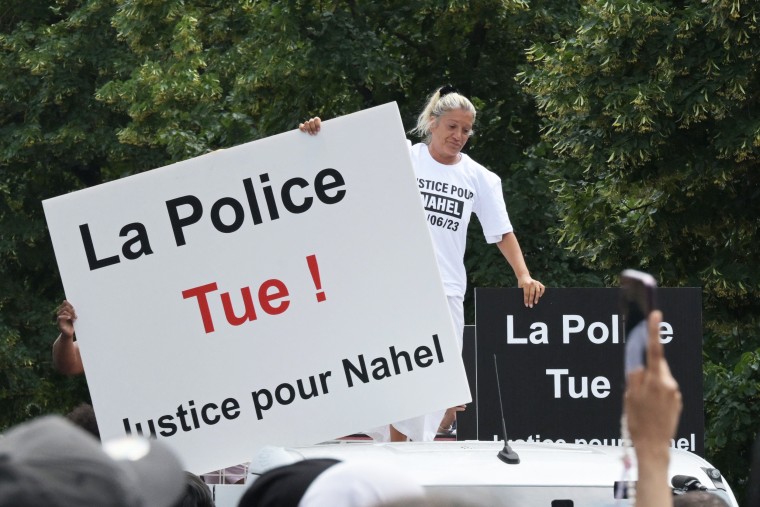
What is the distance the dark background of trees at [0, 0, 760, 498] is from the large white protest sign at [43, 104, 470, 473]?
312 inches

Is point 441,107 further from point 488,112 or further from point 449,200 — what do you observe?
point 488,112

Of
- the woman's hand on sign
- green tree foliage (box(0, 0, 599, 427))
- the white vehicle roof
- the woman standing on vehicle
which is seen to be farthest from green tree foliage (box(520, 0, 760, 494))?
the white vehicle roof

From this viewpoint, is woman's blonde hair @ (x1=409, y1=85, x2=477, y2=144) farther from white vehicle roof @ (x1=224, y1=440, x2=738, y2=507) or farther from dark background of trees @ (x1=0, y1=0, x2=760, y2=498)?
dark background of trees @ (x1=0, y1=0, x2=760, y2=498)

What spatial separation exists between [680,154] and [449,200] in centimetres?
812

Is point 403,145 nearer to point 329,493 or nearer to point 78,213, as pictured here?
point 78,213

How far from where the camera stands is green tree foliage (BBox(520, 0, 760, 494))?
534 inches

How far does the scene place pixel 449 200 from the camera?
6.73 m

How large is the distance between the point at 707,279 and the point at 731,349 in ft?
2.98

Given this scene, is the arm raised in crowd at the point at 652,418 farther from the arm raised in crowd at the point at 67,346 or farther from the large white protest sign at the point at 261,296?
the arm raised in crowd at the point at 67,346

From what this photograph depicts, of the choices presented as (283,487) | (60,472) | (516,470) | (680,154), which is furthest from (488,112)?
(60,472)

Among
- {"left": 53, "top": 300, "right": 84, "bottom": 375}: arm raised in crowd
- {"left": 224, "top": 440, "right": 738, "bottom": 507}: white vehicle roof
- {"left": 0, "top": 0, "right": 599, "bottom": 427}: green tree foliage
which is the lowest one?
{"left": 224, "top": 440, "right": 738, "bottom": 507}: white vehicle roof

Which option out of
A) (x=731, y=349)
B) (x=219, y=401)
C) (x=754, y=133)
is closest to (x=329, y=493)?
(x=219, y=401)

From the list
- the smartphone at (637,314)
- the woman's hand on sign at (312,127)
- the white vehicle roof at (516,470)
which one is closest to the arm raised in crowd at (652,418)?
the smartphone at (637,314)

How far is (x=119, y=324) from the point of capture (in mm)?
5496
